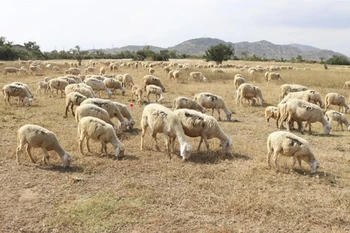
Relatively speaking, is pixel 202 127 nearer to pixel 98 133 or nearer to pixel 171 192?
pixel 98 133

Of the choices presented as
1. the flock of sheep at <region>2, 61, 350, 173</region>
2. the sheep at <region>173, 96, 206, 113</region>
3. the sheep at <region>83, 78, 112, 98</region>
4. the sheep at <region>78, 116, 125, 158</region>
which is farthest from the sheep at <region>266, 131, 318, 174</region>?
the sheep at <region>83, 78, 112, 98</region>

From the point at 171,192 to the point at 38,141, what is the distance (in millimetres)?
4707

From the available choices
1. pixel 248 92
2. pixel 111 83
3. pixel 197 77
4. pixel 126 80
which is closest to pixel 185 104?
pixel 248 92

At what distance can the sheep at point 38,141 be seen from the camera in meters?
12.0

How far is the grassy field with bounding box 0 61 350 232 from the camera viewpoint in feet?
29.1

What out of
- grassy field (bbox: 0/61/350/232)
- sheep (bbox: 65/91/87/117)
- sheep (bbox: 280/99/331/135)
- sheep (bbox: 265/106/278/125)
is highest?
sheep (bbox: 65/91/87/117)

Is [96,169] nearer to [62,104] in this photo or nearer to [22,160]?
[22,160]

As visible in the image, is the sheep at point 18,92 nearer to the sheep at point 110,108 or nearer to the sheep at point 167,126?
the sheep at point 110,108

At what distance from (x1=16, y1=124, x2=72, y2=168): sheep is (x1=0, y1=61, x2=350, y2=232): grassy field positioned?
32 cm

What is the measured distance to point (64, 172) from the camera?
1176cm

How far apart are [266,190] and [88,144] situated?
6.66m

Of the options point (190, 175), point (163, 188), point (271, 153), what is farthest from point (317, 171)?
point (163, 188)

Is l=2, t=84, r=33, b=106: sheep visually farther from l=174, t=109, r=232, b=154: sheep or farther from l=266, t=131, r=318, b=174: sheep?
l=266, t=131, r=318, b=174: sheep

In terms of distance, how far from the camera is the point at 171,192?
1050cm
